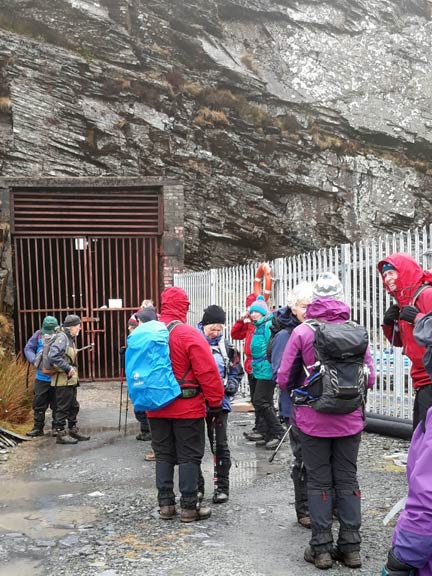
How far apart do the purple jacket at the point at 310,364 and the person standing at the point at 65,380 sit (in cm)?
450

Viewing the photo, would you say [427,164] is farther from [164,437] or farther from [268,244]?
[164,437]

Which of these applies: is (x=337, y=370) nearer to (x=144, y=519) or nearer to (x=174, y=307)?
(x=174, y=307)

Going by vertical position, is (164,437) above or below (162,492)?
above

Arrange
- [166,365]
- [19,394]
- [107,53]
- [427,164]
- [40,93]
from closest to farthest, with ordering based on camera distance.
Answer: [166,365] < [19,394] < [40,93] < [107,53] < [427,164]

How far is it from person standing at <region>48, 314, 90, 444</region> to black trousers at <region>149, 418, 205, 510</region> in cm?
335

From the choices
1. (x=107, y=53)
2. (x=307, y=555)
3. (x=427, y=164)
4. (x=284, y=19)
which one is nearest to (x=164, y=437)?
(x=307, y=555)

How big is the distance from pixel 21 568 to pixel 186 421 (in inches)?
62.7

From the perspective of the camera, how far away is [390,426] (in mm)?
7461

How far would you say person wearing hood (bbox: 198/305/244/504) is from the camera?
5391 millimetres

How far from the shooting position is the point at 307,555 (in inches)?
160

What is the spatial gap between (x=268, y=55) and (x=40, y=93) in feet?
28.2

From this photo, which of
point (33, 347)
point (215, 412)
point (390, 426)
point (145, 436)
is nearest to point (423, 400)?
point (215, 412)

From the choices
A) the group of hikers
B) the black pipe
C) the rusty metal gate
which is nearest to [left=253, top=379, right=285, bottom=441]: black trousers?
the group of hikers

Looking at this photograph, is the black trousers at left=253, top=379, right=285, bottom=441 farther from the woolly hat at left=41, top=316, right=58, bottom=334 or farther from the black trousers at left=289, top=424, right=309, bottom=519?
the woolly hat at left=41, top=316, right=58, bottom=334
